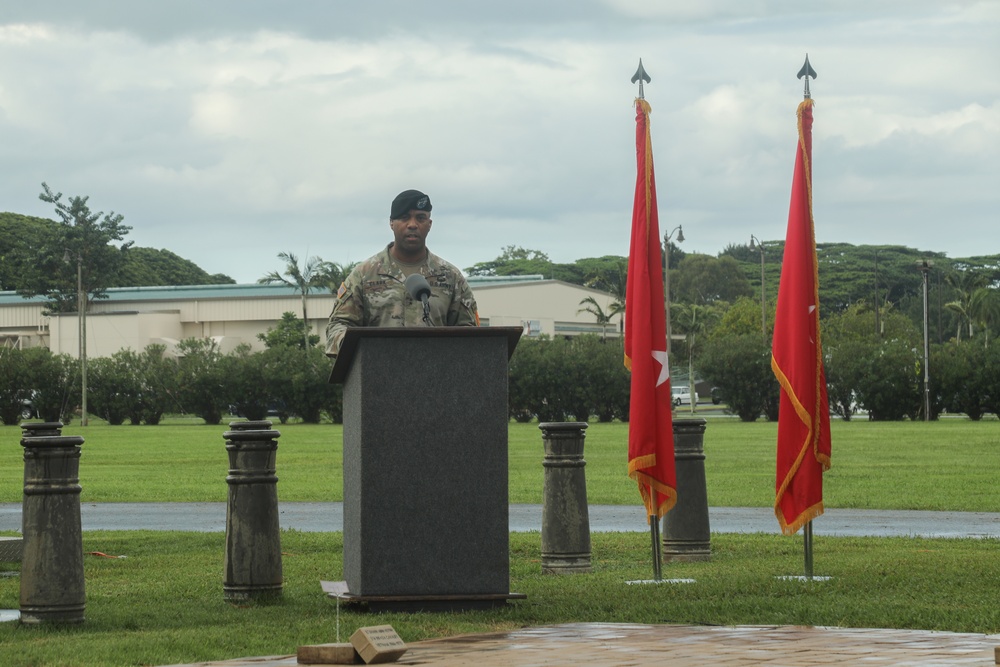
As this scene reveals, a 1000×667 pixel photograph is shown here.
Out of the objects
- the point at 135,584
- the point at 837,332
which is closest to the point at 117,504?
the point at 135,584

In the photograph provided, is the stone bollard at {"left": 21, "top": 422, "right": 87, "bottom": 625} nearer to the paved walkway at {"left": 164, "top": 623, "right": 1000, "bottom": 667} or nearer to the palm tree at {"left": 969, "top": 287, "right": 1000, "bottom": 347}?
the paved walkway at {"left": 164, "top": 623, "right": 1000, "bottom": 667}

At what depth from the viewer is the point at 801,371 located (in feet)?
33.3

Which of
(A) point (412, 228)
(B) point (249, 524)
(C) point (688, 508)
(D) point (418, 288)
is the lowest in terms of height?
(C) point (688, 508)

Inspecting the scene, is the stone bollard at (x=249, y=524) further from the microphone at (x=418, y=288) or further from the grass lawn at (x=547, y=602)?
the microphone at (x=418, y=288)

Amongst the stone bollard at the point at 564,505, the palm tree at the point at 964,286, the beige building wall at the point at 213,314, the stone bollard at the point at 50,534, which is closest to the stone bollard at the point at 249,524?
the stone bollard at the point at 50,534

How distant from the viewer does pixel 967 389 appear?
67312 millimetres

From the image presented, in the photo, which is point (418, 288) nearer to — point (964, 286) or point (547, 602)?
point (547, 602)

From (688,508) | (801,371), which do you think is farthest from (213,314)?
(801,371)

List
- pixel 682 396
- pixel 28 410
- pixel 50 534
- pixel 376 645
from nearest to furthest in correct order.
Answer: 1. pixel 376 645
2. pixel 50 534
3. pixel 28 410
4. pixel 682 396

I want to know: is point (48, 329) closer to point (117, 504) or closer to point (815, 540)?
point (117, 504)

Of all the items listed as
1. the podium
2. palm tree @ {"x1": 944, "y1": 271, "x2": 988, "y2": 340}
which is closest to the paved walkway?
the podium

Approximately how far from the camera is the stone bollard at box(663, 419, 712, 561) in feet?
39.4

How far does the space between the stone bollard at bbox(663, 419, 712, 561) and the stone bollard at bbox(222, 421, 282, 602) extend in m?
4.00

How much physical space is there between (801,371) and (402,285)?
3.03m
